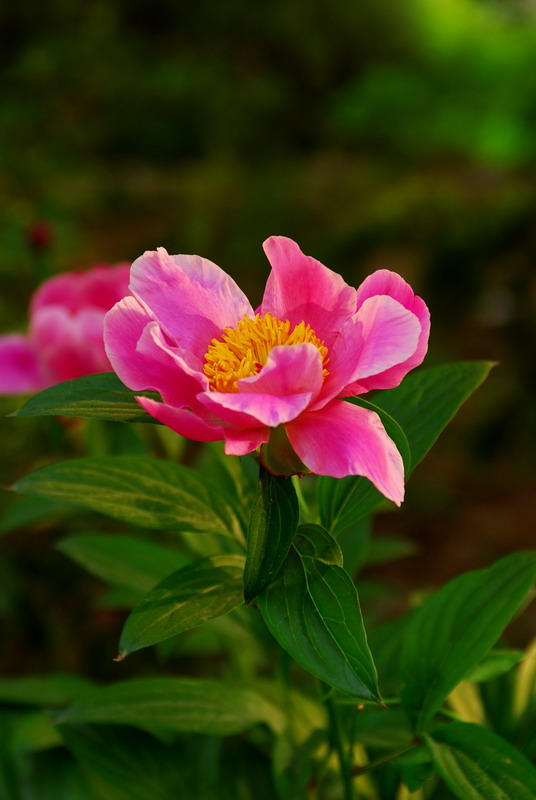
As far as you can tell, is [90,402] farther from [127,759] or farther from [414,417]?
[127,759]

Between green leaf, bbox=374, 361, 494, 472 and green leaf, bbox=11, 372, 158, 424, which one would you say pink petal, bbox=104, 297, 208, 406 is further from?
green leaf, bbox=374, 361, 494, 472

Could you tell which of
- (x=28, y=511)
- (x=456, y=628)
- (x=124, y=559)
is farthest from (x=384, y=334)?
(x=28, y=511)

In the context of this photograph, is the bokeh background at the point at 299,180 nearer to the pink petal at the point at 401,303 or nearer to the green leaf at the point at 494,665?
the green leaf at the point at 494,665

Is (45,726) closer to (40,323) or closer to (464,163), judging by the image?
(40,323)

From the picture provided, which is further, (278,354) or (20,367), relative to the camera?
(20,367)

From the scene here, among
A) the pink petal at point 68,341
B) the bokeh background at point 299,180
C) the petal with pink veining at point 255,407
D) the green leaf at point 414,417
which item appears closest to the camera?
the petal with pink veining at point 255,407

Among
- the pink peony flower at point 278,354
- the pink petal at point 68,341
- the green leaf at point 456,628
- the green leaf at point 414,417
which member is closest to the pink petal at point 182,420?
the pink peony flower at point 278,354
